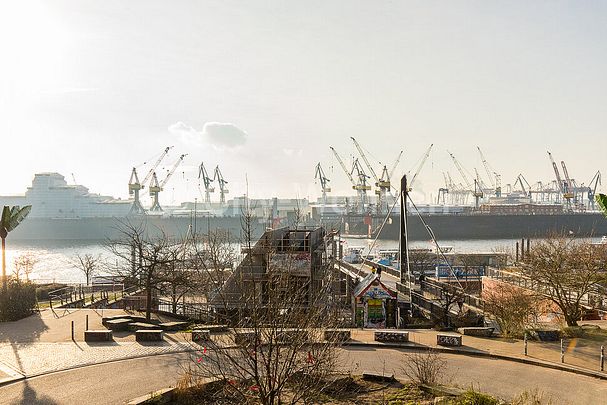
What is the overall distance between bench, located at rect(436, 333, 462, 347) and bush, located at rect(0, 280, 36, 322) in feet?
50.3

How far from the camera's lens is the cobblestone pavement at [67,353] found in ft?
40.3

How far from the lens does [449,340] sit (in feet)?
45.2

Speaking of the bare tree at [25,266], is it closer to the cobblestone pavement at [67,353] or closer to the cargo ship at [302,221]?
the cobblestone pavement at [67,353]

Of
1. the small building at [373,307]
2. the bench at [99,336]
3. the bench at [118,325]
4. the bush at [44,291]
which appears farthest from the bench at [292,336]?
the bush at [44,291]

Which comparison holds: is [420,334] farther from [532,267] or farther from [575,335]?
[532,267]

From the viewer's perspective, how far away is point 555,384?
10.6 m

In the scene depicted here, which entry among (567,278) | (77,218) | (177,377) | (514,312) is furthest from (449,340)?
(77,218)

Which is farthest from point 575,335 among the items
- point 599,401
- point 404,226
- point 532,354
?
point 404,226

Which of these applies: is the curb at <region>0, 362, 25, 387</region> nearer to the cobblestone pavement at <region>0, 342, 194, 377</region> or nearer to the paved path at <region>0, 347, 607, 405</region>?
the cobblestone pavement at <region>0, 342, 194, 377</region>

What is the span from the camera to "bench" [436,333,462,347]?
1367cm

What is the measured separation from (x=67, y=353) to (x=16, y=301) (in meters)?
6.95

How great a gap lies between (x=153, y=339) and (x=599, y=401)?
37.6ft

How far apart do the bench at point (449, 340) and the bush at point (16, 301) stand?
50.3 feet

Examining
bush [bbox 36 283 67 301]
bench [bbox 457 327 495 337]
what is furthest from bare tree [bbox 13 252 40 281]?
bench [bbox 457 327 495 337]
